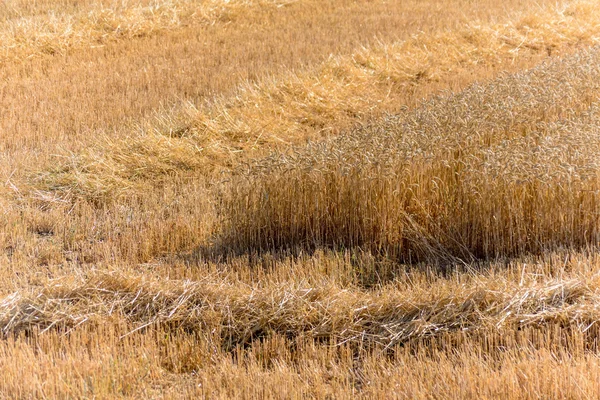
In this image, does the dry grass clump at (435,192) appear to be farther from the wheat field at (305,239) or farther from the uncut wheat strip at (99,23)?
the uncut wheat strip at (99,23)

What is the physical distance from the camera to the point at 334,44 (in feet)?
33.1

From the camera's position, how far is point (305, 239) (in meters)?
4.88

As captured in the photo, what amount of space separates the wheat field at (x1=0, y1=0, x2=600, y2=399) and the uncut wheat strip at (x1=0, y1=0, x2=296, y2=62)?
1527mm

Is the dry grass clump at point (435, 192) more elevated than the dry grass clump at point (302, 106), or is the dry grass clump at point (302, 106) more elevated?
the dry grass clump at point (302, 106)

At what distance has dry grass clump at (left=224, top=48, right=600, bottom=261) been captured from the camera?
4.43 metres

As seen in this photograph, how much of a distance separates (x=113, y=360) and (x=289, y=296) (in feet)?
3.08

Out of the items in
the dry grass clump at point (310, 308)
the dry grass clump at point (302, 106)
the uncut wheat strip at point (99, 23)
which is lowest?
the dry grass clump at point (310, 308)

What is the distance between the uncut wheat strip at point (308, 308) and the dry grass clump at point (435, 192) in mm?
747

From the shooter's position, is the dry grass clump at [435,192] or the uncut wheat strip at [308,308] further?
the dry grass clump at [435,192]

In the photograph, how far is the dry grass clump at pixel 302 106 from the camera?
254 inches

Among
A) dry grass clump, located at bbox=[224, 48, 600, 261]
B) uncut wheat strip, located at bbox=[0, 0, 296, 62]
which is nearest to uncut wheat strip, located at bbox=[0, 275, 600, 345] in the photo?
dry grass clump, located at bbox=[224, 48, 600, 261]

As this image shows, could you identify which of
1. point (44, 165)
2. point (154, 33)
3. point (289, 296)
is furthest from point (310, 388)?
point (154, 33)

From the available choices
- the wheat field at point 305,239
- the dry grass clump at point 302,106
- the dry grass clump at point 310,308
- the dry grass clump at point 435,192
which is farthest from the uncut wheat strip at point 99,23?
the dry grass clump at point 310,308

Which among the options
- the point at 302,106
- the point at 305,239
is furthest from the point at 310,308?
the point at 302,106
